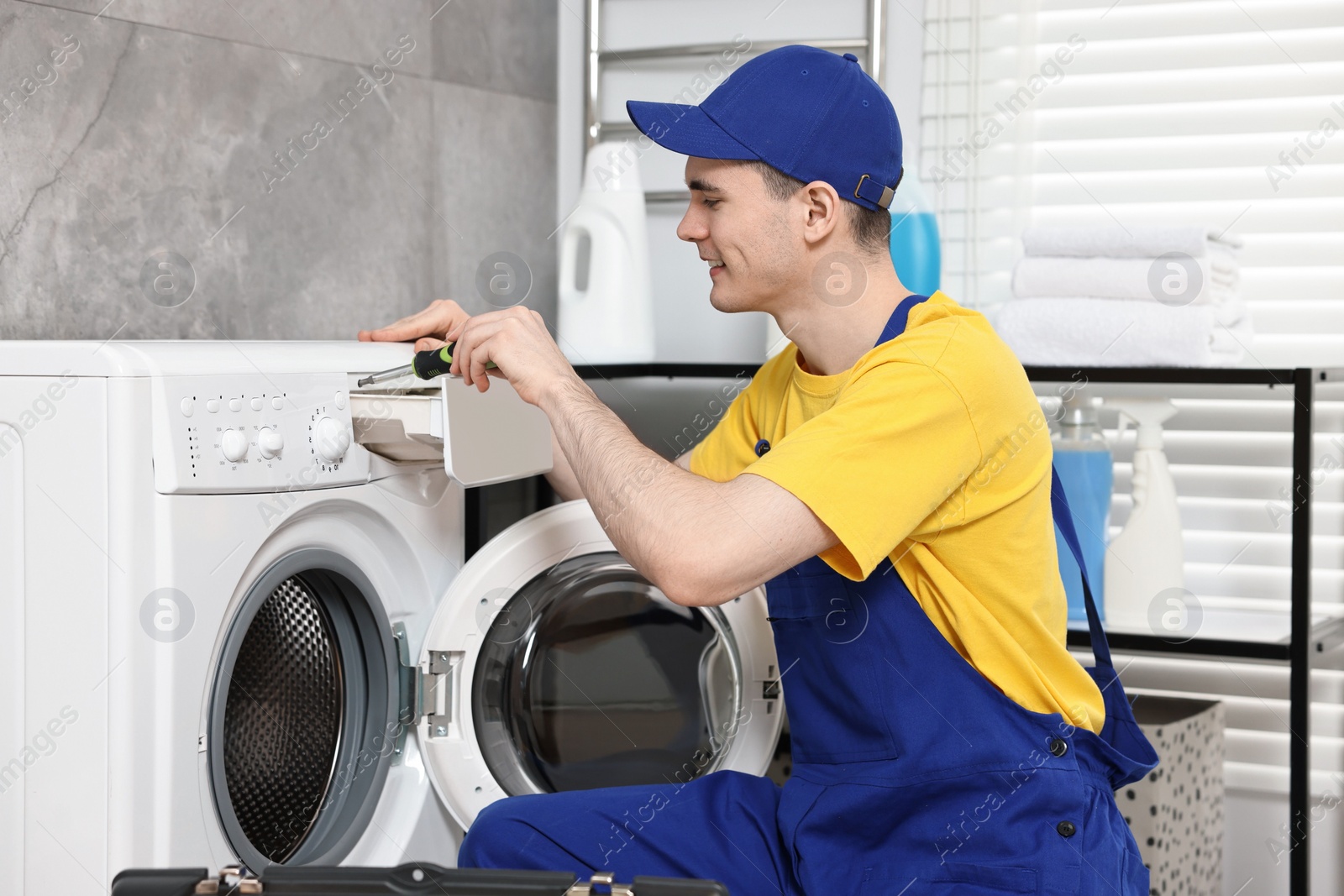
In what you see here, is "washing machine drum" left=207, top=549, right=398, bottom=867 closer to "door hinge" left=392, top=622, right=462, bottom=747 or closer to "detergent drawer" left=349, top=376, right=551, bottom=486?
"door hinge" left=392, top=622, right=462, bottom=747

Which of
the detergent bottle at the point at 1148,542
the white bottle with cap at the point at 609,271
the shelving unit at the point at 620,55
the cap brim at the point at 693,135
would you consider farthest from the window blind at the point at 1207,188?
the cap brim at the point at 693,135

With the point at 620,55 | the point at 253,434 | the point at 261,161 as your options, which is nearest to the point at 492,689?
the point at 253,434

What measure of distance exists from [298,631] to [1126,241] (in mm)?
1317

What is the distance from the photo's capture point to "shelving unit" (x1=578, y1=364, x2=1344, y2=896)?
1.73m

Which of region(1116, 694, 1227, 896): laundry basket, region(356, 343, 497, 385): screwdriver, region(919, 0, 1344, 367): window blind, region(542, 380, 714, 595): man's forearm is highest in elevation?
region(919, 0, 1344, 367): window blind

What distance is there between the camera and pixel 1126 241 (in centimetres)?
192

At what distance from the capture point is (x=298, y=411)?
4.40 ft

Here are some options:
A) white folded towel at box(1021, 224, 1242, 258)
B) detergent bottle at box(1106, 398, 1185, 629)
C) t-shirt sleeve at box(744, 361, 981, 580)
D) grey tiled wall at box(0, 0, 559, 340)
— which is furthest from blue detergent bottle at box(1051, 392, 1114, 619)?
grey tiled wall at box(0, 0, 559, 340)

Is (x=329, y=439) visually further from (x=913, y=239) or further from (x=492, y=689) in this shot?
(x=913, y=239)

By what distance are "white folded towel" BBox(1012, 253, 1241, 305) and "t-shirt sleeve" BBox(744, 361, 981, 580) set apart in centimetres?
86

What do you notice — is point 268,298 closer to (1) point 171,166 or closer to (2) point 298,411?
(1) point 171,166

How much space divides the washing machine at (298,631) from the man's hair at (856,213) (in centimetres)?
41

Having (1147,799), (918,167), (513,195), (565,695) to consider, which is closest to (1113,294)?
(918,167)

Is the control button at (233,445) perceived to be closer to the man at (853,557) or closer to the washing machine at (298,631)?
the washing machine at (298,631)
